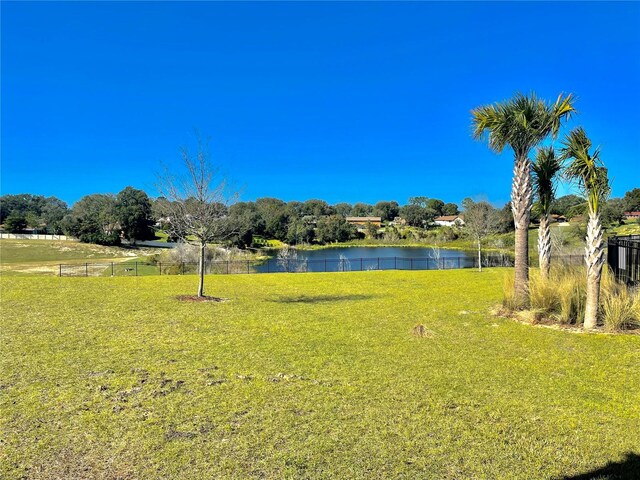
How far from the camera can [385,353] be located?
22.7 ft

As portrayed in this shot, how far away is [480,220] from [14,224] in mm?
91349

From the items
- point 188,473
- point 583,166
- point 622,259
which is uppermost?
point 583,166

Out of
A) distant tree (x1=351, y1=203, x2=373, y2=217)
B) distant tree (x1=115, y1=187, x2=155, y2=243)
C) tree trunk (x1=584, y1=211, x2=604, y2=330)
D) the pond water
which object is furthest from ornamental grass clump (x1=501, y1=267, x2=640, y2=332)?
distant tree (x1=351, y1=203, x2=373, y2=217)

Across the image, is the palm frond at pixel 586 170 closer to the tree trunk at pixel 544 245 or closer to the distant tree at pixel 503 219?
the tree trunk at pixel 544 245

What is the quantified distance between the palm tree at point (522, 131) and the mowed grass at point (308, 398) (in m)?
2.54

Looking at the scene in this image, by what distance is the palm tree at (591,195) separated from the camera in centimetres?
874

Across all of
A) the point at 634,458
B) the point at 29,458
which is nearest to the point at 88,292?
the point at 29,458

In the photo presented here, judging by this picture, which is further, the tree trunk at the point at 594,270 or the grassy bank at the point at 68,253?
the grassy bank at the point at 68,253

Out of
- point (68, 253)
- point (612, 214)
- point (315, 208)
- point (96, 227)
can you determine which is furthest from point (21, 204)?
point (612, 214)

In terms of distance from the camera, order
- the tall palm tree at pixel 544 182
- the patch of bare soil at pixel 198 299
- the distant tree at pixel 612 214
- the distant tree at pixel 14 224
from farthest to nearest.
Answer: the distant tree at pixel 14 224 < the distant tree at pixel 612 214 < the patch of bare soil at pixel 198 299 < the tall palm tree at pixel 544 182

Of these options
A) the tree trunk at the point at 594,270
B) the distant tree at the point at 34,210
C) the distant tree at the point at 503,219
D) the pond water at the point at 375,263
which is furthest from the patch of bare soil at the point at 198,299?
the distant tree at the point at 34,210

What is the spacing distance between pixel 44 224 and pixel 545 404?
10803 cm

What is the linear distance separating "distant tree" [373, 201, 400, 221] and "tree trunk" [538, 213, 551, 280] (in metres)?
134

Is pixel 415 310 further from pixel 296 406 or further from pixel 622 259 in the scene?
pixel 296 406
